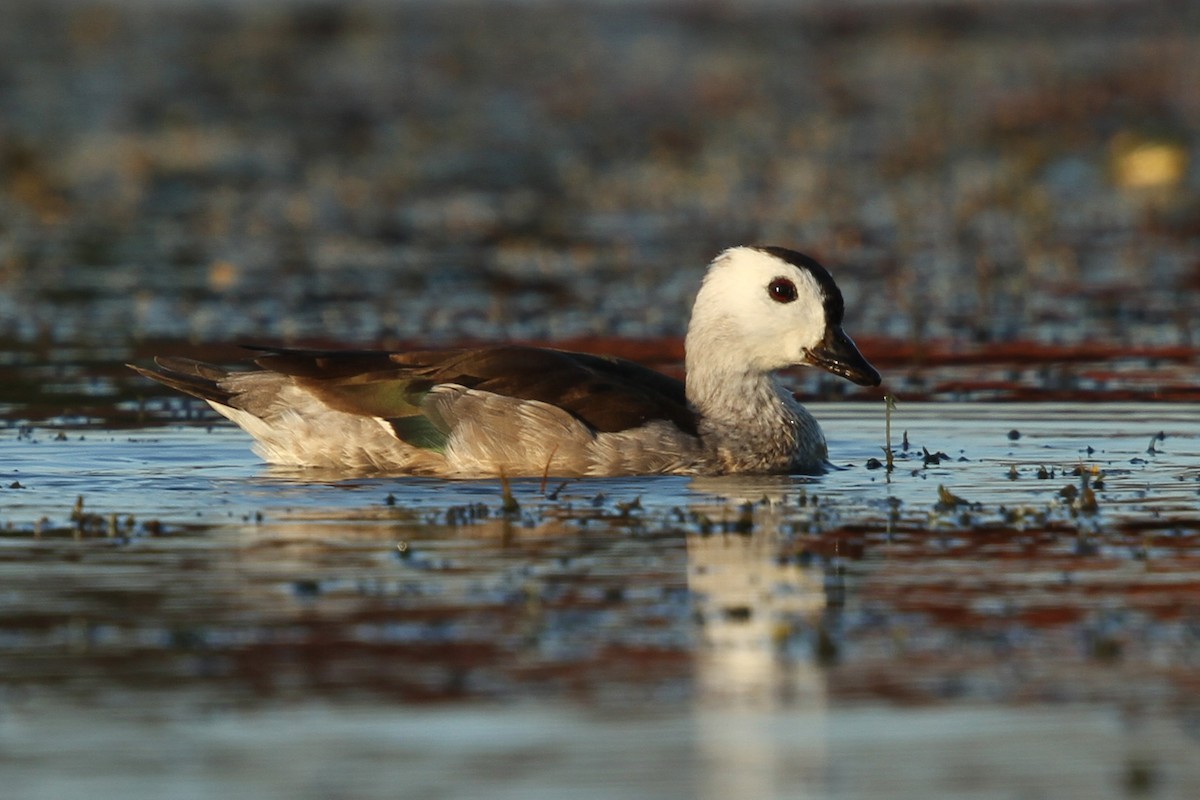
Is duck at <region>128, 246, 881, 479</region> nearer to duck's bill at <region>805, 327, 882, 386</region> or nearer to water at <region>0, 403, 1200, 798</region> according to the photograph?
duck's bill at <region>805, 327, 882, 386</region>

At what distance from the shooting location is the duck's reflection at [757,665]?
6797mm

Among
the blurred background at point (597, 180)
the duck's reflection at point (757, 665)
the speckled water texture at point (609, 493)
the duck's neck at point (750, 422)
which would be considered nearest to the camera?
the duck's reflection at point (757, 665)

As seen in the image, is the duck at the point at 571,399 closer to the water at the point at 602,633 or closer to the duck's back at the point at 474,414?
the duck's back at the point at 474,414

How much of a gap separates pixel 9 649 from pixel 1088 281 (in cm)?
1344

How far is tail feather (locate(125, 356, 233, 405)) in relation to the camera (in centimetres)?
1278

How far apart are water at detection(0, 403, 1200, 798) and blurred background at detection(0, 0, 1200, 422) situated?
3.75 metres

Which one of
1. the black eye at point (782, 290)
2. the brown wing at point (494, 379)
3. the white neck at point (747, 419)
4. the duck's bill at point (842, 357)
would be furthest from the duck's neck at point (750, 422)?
the black eye at point (782, 290)

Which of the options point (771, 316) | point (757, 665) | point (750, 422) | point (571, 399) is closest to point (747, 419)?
point (750, 422)

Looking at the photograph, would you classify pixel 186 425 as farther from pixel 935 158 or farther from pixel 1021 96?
pixel 1021 96

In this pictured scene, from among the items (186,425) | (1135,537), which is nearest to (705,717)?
(1135,537)

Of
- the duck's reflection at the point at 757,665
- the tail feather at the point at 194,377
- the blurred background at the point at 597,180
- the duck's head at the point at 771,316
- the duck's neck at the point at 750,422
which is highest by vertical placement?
the blurred background at the point at 597,180

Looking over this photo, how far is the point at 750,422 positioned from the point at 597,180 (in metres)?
16.1

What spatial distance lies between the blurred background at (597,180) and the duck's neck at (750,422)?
2619 mm

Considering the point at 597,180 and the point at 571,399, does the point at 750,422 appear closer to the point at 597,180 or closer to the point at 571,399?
the point at 571,399
